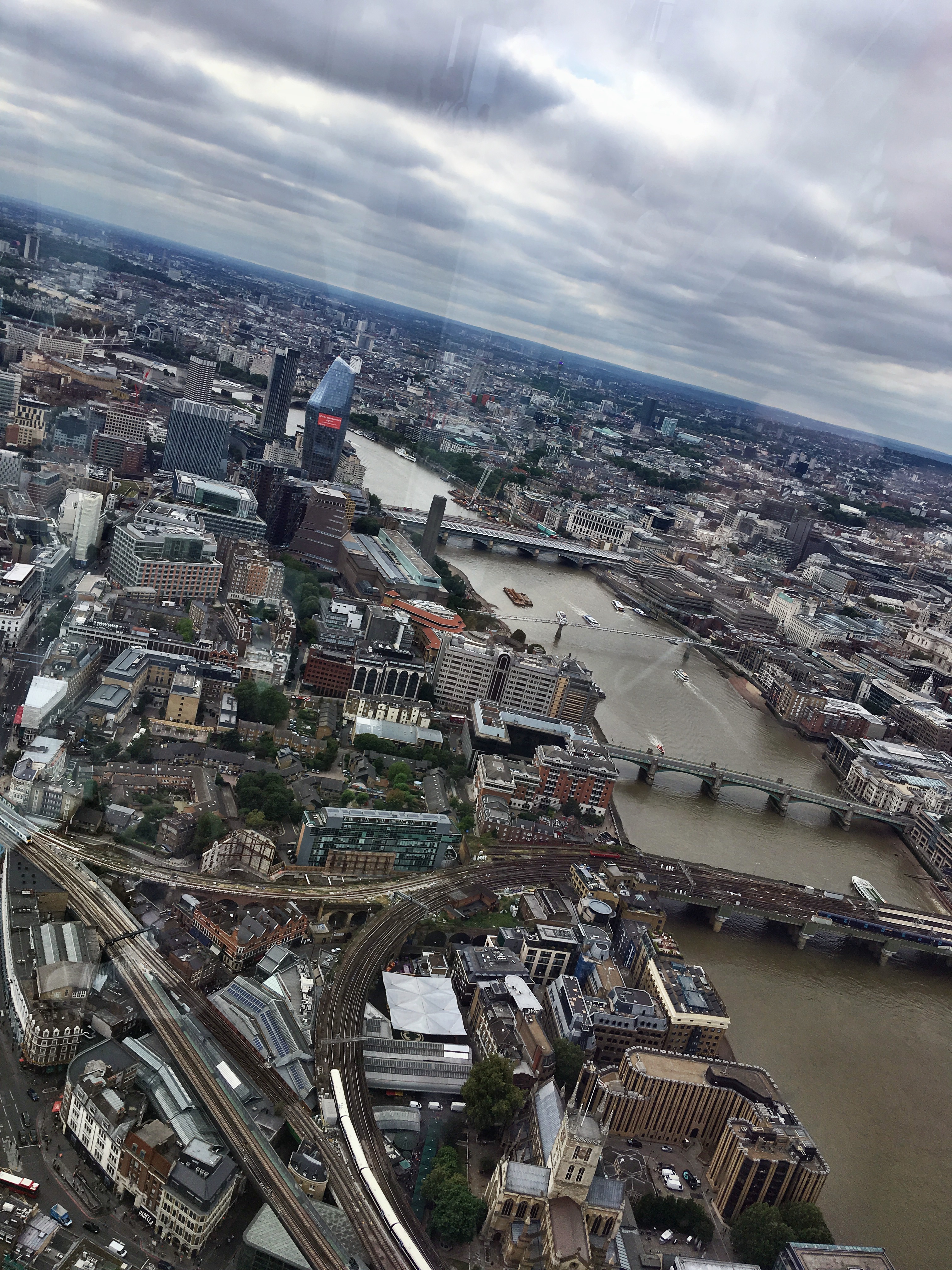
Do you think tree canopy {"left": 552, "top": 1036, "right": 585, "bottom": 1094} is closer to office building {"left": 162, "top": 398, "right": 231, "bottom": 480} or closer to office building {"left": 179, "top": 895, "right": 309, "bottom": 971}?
office building {"left": 179, "top": 895, "right": 309, "bottom": 971}

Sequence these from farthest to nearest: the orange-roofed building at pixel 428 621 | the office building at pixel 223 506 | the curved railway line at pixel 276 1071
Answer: the office building at pixel 223 506, the orange-roofed building at pixel 428 621, the curved railway line at pixel 276 1071

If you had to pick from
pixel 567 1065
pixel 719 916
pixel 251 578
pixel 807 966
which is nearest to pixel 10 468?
pixel 251 578

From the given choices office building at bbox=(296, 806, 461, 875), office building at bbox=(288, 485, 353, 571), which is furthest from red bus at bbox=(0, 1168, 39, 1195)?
office building at bbox=(288, 485, 353, 571)

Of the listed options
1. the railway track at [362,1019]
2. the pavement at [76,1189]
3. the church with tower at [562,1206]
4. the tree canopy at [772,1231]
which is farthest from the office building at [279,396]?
the tree canopy at [772,1231]

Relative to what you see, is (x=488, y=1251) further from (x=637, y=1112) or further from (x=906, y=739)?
(x=906, y=739)

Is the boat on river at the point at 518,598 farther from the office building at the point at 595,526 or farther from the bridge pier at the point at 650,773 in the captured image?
the bridge pier at the point at 650,773

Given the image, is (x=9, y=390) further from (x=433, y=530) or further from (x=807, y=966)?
(x=807, y=966)
